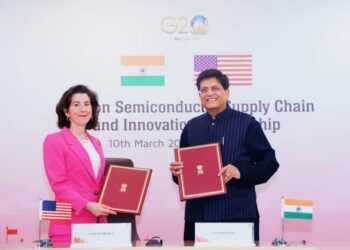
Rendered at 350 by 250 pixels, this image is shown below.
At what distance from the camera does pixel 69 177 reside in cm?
360

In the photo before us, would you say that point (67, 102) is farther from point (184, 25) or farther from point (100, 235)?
point (184, 25)

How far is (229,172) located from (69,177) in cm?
100

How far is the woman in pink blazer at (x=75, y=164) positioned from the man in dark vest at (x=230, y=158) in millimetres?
528

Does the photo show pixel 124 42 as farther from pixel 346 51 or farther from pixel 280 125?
pixel 346 51

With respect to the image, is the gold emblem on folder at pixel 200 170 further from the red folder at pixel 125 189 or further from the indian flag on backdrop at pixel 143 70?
the indian flag on backdrop at pixel 143 70

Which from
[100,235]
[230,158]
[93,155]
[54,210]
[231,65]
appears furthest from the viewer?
[231,65]

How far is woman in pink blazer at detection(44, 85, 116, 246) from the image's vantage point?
3.48 meters

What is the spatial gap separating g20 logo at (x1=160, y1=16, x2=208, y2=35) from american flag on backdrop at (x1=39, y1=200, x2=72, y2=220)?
2.48 meters

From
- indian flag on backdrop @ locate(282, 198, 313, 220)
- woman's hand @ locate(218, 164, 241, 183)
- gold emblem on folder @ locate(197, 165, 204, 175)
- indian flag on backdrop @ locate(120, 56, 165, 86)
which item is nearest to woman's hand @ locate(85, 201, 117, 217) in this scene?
gold emblem on folder @ locate(197, 165, 204, 175)

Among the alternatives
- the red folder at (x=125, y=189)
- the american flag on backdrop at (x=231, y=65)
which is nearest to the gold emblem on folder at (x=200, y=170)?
the red folder at (x=125, y=189)

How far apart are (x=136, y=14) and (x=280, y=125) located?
168cm

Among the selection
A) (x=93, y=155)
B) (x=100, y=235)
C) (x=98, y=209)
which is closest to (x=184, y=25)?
(x=93, y=155)

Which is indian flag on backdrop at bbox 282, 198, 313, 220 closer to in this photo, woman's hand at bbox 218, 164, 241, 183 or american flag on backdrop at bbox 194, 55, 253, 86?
woman's hand at bbox 218, 164, 241, 183

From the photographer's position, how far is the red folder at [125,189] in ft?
11.1
